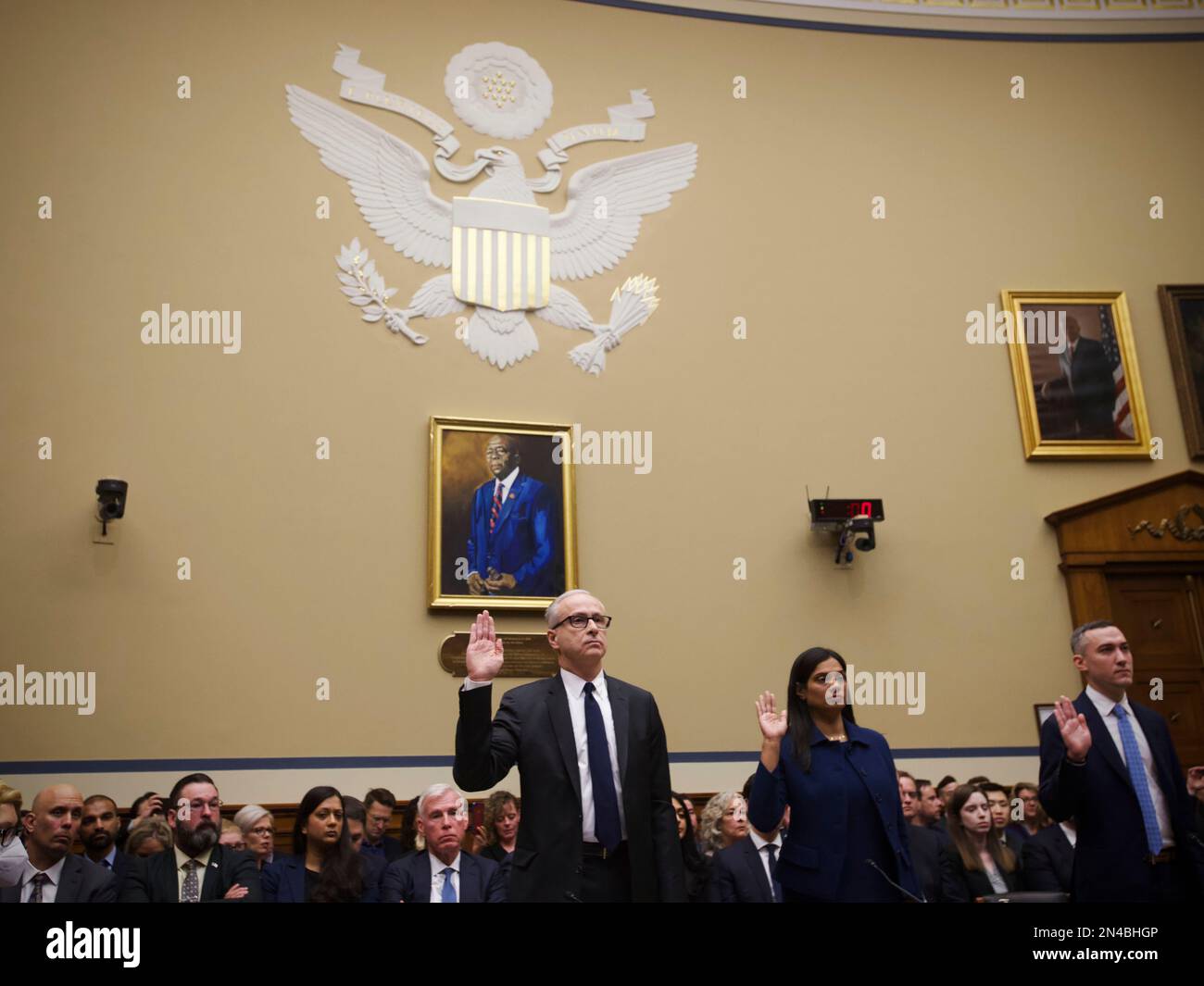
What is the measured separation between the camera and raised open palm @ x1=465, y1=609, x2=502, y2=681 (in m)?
3.96

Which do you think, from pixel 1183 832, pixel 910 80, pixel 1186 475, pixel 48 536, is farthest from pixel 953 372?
pixel 48 536

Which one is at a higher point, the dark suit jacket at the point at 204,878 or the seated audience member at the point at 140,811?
the seated audience member at the point at 140,811

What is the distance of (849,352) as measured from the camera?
10469mm

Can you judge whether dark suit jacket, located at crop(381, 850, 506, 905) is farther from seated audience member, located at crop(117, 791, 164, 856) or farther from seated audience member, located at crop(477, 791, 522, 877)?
seated audience member, located at crop(117, 791, 164, 856)

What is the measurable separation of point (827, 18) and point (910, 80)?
3.21 feet

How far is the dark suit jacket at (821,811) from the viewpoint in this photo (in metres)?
4.13

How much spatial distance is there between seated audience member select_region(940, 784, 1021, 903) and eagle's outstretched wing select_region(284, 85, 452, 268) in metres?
5.83

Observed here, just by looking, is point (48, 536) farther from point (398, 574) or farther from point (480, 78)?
point (480, 78)

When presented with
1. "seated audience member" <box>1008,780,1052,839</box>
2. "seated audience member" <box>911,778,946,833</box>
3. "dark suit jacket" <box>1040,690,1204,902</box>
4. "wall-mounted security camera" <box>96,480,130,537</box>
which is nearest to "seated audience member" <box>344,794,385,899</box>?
"wall-mounted security camera" <box>96,480,130,537</box>

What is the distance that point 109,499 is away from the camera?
334 inches

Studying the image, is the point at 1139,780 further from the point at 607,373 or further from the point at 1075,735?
the point at 607,373

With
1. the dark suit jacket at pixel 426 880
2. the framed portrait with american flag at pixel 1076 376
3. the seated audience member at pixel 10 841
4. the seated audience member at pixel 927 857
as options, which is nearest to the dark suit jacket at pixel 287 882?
the dark suit jacket at pixel 426 880

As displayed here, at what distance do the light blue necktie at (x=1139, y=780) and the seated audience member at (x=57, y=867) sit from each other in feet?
15.2

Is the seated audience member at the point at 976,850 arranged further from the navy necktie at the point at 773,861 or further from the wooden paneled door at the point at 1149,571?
the wooden paneled door at the point at 1149,571
